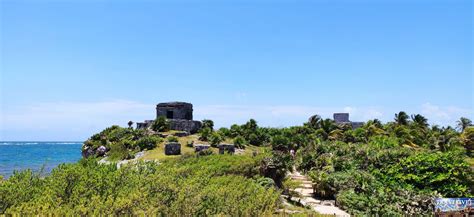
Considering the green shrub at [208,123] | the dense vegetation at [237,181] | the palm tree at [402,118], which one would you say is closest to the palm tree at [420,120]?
the palm tree at [402,118]

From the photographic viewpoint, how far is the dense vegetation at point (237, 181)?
8.01 metres

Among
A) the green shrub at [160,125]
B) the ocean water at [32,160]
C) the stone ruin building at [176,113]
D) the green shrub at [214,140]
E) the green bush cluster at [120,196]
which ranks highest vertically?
the stone ruin building at [176,113]

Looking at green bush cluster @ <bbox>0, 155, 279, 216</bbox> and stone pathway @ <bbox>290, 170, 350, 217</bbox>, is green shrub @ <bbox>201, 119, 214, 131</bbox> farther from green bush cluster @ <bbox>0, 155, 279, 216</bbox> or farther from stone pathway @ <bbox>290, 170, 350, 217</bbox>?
green bush cluster @ <bbox>0, 155, 279, 216</bbox>

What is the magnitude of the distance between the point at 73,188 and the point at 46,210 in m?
1.95

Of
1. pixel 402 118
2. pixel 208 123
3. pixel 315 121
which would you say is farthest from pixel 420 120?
pixel 208 123

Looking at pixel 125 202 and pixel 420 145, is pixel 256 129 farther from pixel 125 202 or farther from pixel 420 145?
pixel 125 202

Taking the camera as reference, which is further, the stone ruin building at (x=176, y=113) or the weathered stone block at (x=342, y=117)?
the weathered stone block at (x=342, y=117)

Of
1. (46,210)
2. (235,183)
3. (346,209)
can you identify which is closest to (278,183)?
(346,209)

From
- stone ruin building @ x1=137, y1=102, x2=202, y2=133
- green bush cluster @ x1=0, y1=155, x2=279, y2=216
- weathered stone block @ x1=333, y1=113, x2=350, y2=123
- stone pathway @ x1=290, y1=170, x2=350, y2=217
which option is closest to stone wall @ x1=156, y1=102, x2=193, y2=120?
stone ruin building @ x1=137, y1=102, x2=202, y2=133

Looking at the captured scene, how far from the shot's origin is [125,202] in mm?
7242

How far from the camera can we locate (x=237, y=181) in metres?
12.0

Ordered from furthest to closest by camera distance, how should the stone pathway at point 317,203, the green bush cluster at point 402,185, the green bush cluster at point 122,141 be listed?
1. the green bush cluster at point 122,141
2. the green bush cluster at point 402,185
3. the stone pathway at point 317,203

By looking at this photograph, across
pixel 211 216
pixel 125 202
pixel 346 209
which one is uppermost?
pixel 125 202

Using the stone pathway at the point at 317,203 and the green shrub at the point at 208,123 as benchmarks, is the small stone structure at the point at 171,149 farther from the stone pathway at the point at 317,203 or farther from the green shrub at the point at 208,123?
the green shrub at the point at 208,123
